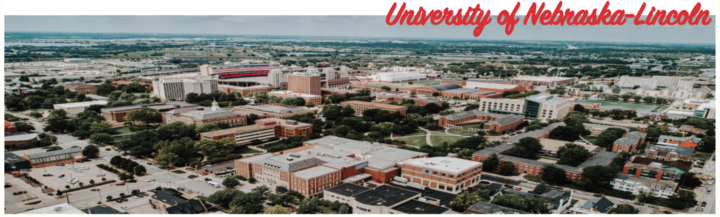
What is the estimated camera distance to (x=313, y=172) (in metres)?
15.6

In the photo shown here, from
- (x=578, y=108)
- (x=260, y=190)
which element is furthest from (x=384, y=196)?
(x=578, y=108)

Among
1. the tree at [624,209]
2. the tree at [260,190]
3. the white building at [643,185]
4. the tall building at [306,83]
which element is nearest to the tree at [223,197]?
the tree at [260,190]

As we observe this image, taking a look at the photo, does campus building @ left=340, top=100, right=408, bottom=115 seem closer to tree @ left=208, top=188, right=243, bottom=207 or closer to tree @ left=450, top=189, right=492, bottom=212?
tree @ left=450, top=189, right=492, bottom=212

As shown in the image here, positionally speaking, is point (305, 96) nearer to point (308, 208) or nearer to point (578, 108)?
point (578, 108)

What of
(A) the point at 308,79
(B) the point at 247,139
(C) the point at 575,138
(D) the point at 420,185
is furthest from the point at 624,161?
(A) the point at 308,79

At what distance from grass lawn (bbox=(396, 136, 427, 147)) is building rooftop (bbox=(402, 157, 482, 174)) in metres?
5.38

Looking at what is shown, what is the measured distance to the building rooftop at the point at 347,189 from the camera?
1427 centimetres

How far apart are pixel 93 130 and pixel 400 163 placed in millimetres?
16555

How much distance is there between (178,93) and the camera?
121 feet

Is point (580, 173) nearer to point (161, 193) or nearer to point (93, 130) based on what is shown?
point (161, 193)

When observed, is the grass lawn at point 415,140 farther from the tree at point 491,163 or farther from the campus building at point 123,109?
the campus building at point 123,109

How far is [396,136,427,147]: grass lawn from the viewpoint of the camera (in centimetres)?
2256

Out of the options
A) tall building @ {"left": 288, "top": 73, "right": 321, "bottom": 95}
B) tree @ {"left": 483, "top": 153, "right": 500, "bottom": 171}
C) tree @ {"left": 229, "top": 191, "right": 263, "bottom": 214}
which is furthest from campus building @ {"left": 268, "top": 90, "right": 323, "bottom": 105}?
tree @ {"left": 229, "top": 191, "right": 263, "bottom": 214}

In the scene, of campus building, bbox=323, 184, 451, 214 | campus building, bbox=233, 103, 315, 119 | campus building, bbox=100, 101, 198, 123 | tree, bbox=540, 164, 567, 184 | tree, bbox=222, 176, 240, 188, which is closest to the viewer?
campus building, bbox=323, 184, 451, 214
